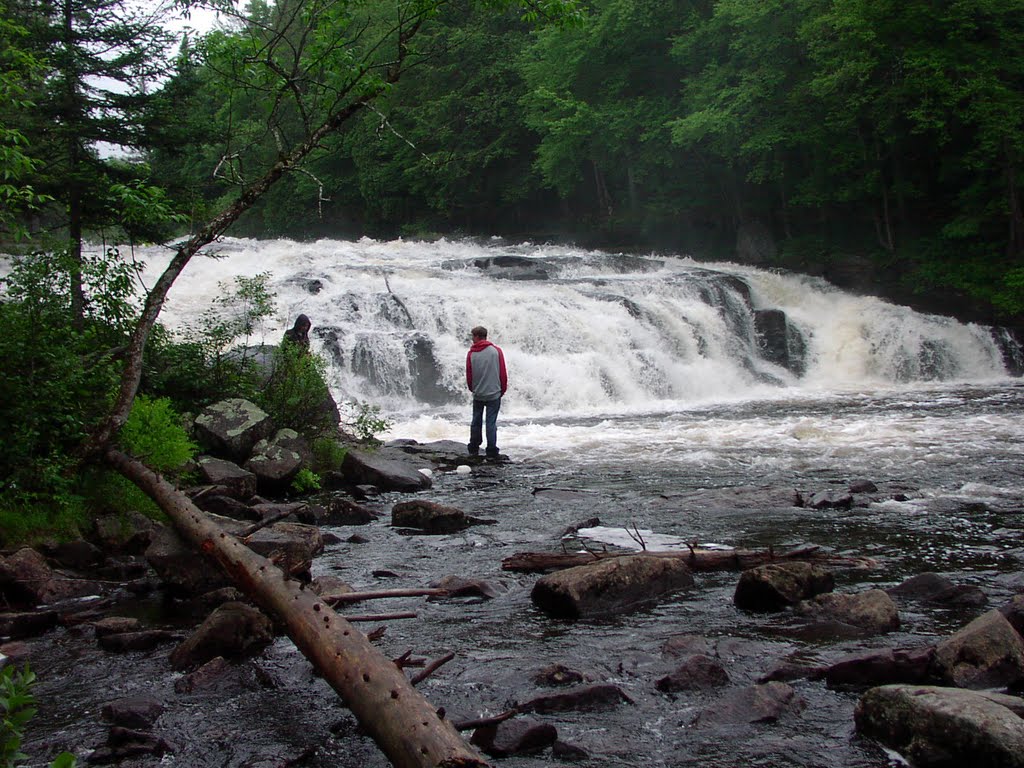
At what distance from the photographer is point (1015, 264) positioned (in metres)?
24.1

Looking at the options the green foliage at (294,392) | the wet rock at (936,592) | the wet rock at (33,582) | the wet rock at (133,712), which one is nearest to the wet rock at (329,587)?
the wet rock at (133,712)

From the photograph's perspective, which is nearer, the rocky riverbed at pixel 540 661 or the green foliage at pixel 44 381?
the rocky riverbed at pixel 540 661

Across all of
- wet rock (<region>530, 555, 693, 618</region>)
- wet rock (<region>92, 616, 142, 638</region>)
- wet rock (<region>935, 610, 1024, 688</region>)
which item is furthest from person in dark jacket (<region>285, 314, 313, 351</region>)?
wet rock (<region>935, 610, 1024, 688</region>)

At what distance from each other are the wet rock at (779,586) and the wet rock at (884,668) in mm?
1250

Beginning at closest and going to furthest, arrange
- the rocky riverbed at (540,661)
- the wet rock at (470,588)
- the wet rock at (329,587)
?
the rocky riverbed at (540,661) → the wet rock at (329,587) → the wet rock at (470,588)

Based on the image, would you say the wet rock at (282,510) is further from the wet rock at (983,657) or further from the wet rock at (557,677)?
the wet rock at (983,657)

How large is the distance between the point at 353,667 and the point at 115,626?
8.71ft

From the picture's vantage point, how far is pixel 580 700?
15.0 ft

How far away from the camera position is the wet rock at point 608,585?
19.9 ft

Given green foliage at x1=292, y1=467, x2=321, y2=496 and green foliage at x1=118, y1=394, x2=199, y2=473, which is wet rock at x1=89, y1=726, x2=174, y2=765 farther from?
green foliage at x1=292, y1=467, x2=321, y2=496

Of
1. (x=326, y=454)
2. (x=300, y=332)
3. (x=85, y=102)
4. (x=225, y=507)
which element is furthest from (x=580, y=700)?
(x=85, y=102)

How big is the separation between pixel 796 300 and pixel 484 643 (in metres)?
23.6

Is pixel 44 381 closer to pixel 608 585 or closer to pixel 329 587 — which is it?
pixel 329 587

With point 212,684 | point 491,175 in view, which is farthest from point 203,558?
point 491,175
